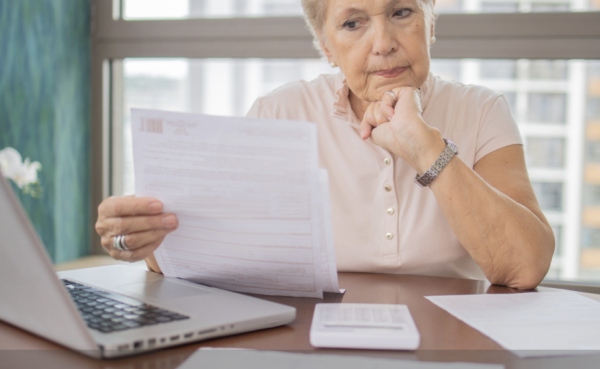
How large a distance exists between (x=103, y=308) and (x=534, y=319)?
572mm

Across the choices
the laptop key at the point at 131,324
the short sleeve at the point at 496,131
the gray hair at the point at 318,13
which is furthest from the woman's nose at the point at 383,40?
the laptop key at the point at 131,324

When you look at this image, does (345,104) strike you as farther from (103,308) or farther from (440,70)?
(440,70)

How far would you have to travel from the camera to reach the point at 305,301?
80 cm

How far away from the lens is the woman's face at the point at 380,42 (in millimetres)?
1164

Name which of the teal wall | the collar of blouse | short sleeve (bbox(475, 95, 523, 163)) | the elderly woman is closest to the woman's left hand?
the elderly woman

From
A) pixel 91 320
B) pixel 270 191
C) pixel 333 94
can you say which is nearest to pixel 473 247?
pixel 270 191

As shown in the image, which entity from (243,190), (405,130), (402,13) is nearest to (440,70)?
(402,13)

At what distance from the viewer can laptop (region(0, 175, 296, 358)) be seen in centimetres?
51

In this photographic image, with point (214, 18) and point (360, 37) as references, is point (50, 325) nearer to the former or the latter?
point (360, 37)

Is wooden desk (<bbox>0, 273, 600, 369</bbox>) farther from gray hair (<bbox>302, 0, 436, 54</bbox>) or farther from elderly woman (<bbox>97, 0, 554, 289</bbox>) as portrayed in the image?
gray hair (<bbox>302, 0, 436, 54</bbox>)

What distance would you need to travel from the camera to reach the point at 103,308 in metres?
0.67

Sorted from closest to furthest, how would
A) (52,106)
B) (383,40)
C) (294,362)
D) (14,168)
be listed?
(294,362) < (383,40) < (14,168) < (52,106)

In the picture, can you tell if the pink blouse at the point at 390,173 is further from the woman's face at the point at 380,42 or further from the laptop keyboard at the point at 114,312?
the laptop keyboard at the point at 114,312

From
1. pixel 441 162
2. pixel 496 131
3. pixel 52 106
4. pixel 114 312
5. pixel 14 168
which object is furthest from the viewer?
pixel 52 106
